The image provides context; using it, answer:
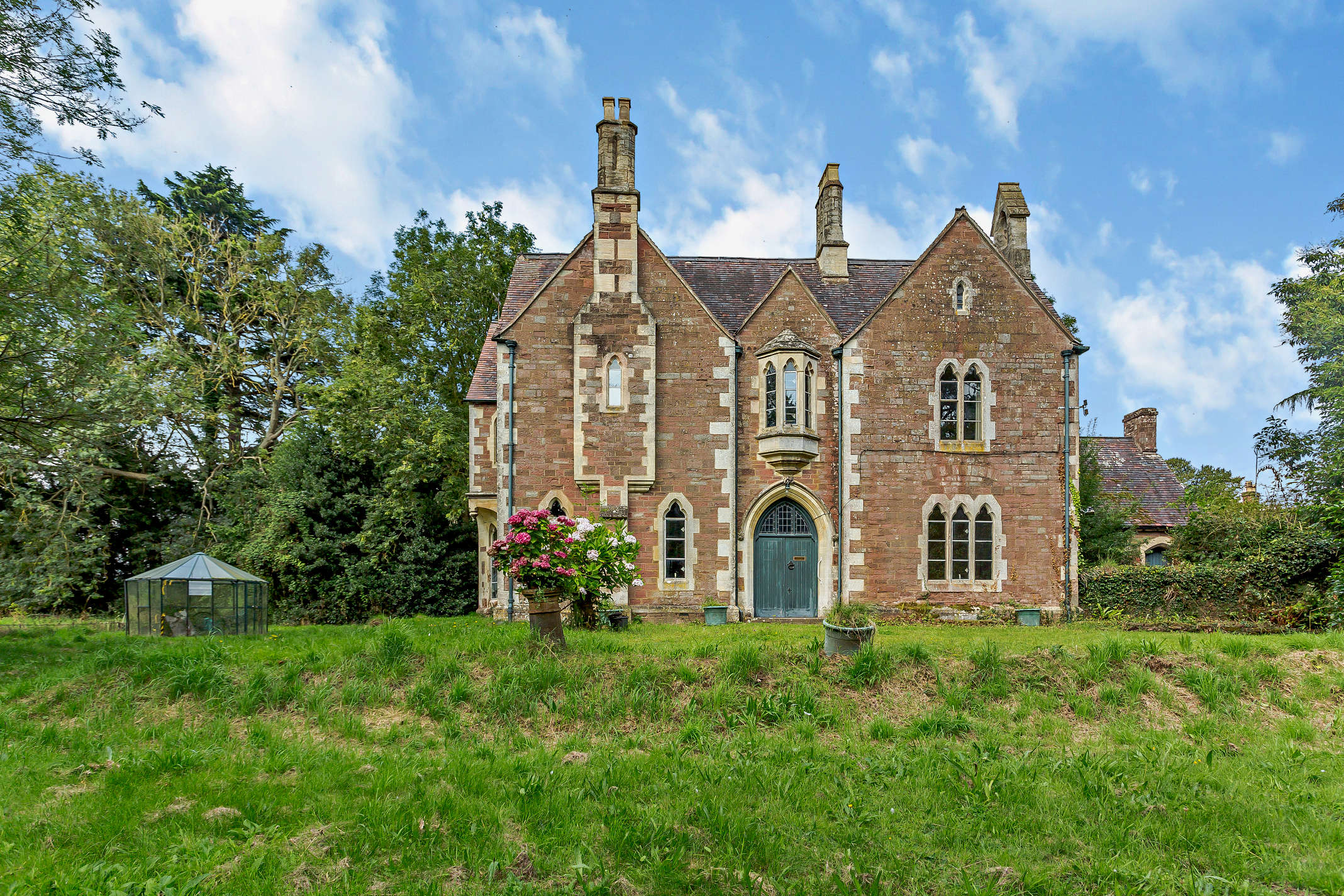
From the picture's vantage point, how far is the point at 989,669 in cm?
929

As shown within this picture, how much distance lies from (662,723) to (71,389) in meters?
11.0

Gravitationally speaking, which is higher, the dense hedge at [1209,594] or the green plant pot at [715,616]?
the dense hedge at [1209,594]

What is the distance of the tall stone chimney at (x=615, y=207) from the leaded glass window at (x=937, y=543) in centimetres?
944

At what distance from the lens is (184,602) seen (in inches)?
564

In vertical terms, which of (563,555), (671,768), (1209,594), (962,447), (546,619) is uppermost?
(962,447)

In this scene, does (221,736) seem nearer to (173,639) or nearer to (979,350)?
(173,639)

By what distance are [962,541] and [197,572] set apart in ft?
56.3

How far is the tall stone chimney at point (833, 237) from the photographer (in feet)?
68.1

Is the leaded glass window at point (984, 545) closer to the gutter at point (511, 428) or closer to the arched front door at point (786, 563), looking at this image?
the arched front door at point (786, 563)

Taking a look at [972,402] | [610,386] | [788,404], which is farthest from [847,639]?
[972,402]

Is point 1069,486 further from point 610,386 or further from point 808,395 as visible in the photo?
point 610,386

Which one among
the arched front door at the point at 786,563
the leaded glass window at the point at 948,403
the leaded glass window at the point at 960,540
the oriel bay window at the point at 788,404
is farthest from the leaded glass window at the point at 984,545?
the oriel bay window at the point at 788,404

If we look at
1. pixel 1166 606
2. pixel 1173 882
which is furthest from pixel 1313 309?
pixel 1173 882

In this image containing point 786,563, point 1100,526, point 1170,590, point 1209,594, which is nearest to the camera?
point 1209,594
